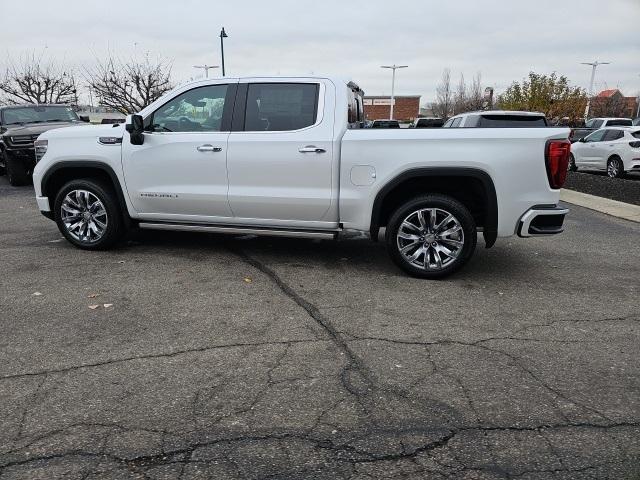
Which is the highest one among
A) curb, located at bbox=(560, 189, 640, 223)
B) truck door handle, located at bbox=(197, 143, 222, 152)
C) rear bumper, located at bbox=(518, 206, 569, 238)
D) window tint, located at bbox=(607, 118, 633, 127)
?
truck door handle, located at bbox=(197, 143, 222, 152)

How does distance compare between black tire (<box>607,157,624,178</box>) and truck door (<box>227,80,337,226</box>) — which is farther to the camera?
black tire (<box>607,157,624,178</box>)

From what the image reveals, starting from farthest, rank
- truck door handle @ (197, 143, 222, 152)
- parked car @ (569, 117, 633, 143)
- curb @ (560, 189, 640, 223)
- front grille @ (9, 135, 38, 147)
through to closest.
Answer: parked car @ (569, 117, 633, 143), front grille @ (9, 135, 38, 147), curb @ (560, 189, 640, 223), truck door handle @ (197, 143, 222, 152)

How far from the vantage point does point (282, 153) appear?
218 inches

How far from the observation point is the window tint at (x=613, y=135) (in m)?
16.1

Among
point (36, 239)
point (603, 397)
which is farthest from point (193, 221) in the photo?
point (603, 397)

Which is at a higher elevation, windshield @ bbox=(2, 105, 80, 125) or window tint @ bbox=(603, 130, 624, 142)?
windshield @ bbox=(2, 105, 80, 125)

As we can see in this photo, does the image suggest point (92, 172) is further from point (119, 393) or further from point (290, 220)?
point (119, 393)

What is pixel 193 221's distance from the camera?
6.10 m

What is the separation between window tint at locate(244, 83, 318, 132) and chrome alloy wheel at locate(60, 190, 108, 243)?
2.08 metres

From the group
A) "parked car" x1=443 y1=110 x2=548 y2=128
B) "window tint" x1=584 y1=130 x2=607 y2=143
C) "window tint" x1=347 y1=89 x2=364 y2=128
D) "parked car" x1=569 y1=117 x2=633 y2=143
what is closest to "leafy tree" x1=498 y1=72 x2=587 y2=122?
"parked car" x1=569 y1=117 x2=633 y2=143

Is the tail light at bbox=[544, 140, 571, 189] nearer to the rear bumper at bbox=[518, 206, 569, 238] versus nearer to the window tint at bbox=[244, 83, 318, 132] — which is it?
the rear bumper at bbox=[518, 206, 569, 238]

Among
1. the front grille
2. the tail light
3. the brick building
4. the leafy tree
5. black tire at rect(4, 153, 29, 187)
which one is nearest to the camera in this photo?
the tail light

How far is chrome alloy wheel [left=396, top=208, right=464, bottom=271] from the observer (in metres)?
5.37

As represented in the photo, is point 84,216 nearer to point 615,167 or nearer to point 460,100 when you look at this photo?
point 615,167
